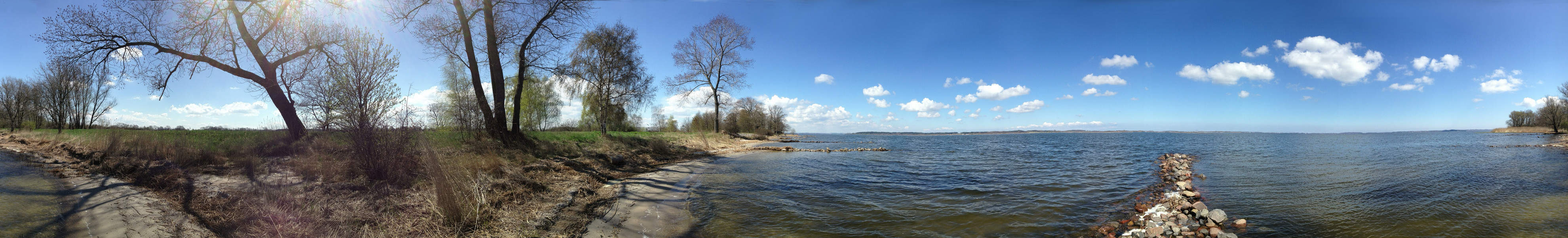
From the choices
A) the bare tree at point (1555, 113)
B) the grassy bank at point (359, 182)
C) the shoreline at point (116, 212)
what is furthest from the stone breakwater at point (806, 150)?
the bare tree at point (1555, 113)

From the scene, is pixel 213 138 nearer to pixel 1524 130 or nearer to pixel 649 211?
pixel 649 211

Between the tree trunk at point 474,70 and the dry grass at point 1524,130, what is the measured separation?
102m

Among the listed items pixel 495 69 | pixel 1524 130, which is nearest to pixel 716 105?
pixel 495 69

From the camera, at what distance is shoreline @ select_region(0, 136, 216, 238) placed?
443cm

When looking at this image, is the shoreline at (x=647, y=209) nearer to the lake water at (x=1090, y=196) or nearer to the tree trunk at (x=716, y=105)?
the lake water at (x=1090, y=196)

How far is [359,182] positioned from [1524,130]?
121 m

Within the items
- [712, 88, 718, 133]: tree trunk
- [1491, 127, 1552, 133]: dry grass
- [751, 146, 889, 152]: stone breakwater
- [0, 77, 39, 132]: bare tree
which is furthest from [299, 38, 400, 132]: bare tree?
[1491, 127, 1552, 133]: dry grass

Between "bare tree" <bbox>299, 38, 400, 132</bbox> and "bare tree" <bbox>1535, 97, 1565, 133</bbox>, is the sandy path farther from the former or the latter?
"bare tree" <bbox>1535, 97, 1565, 133</bbox>

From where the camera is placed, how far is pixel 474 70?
1274cm

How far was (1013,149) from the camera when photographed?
95.7 ft

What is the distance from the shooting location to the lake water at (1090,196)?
20.1ft

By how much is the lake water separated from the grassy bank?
1.99 m

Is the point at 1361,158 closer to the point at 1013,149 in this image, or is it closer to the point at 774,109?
the point at 1013,149

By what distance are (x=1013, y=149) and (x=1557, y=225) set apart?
2336 cm
